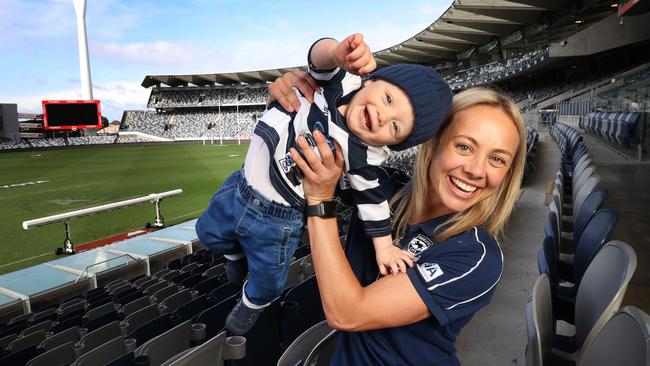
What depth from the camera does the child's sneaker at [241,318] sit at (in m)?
1.96

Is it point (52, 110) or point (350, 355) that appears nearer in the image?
point (350, 355)

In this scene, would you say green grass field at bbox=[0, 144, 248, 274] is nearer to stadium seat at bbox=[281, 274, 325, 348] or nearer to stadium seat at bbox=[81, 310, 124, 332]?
stadium seat at bbox=[81, 310, 124, 332]

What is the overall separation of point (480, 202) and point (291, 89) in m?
0.79

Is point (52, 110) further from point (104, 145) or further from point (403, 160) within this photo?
point (403, 160)

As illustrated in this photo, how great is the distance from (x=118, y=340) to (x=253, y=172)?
5.84 feet

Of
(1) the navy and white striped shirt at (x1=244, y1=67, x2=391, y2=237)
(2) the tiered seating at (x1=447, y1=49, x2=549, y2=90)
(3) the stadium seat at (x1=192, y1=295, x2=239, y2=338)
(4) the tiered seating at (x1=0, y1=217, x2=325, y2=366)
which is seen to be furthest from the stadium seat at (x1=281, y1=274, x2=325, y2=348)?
(2) the tiered seating at (x1=447, y1=49, x2=549, y2=90)

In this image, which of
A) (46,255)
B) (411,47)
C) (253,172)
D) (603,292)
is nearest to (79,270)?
(46,255)

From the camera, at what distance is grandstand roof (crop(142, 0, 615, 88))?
33.9m

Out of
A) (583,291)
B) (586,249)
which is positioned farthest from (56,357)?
(586,249)

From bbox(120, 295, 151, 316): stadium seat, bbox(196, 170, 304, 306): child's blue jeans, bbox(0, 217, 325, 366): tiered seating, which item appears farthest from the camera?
bbox(120, 295, 151, 316): stadium seat

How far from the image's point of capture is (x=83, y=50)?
57.1 metres

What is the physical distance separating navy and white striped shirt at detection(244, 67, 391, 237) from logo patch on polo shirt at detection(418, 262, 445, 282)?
0.19 m

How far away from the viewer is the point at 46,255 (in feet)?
30.0

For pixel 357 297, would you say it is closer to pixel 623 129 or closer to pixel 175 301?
pixel 175 301
